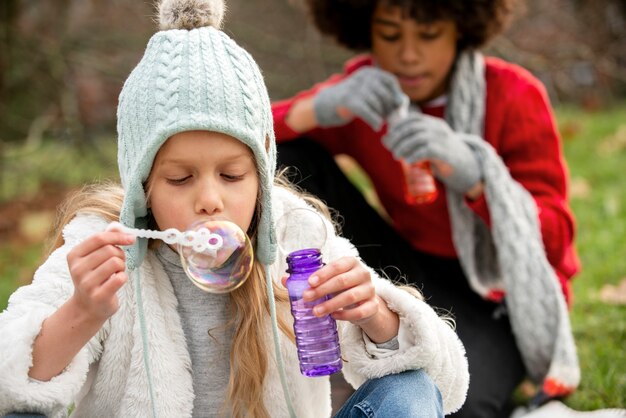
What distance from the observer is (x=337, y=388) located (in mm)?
2842

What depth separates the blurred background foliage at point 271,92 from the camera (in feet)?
13.1

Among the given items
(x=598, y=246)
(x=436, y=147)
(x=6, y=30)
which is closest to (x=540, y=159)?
(x=436, y=147)

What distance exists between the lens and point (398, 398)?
5.96 feet

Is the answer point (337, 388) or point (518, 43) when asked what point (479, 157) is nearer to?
point (337, 388)

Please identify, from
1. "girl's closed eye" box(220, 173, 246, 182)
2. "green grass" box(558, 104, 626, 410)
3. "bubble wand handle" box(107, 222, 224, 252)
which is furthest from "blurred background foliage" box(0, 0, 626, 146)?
"bubble wand handle" box(107, 222, 224, 252)

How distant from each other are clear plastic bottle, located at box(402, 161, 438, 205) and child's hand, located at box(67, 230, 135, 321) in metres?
1.47

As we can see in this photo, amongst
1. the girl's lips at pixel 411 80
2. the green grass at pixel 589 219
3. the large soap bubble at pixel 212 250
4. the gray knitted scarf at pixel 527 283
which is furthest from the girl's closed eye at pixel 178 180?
the girl's lips at pixel 411 80

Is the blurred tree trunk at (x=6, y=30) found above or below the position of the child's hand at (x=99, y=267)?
below

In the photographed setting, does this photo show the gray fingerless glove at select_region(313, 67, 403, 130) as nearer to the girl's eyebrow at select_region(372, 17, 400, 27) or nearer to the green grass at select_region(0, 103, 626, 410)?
the girl's eyebrow at select_region(372, 17, 400, 27)

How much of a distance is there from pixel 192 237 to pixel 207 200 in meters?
0.08

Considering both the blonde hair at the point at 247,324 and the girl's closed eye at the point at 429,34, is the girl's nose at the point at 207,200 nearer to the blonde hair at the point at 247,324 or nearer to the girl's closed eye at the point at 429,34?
the blonde hair at the point at 247,324

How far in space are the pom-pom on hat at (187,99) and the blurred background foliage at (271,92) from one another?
5.58 ft

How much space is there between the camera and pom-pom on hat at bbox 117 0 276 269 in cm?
179

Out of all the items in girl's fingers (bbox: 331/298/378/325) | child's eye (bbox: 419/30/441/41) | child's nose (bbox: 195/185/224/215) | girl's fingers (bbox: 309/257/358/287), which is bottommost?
girl's fingers (bbox: 331/298/378/325)
